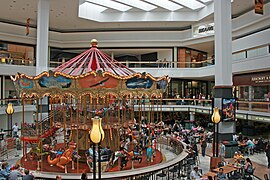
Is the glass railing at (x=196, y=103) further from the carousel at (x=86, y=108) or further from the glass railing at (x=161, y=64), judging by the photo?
the glass railing at (x=161, y=64)

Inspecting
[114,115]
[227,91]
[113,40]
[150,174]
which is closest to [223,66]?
[227,91]

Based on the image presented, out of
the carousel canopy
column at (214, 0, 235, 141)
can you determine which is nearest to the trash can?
column at (214, 0, 235, 141)

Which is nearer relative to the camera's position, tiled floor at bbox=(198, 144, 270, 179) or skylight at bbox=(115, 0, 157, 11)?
tiled floor at bbox=(198, 144, 270, 179)

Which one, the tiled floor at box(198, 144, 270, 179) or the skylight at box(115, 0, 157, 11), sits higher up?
the skylight at box(115, 0, 157, 11)

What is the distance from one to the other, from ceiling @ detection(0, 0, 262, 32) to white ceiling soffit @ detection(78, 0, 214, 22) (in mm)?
375

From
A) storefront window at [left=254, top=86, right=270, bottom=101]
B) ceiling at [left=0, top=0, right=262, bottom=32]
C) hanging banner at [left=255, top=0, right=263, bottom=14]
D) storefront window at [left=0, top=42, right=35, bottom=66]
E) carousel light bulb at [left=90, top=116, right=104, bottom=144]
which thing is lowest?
carousel light bulb at [left=90, top=116, right=104, bottom=144]

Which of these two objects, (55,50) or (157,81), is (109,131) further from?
(55,50)

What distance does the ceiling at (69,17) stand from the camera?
66.5ft

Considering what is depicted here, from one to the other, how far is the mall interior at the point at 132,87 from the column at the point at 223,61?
0.05 meters

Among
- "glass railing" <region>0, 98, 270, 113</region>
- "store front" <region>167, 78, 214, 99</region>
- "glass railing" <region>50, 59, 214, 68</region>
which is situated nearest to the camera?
"glass railing" <region>0, 98, 270, 113</region>

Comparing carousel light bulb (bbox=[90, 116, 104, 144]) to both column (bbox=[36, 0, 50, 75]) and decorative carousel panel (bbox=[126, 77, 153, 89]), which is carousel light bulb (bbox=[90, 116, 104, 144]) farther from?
column (bbox=[36, 0, 50, 75])

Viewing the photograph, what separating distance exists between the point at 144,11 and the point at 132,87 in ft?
52.8

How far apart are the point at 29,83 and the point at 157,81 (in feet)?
17.1

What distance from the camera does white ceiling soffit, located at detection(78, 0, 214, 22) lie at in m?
24.0
